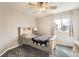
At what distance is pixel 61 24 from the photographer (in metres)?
1.70

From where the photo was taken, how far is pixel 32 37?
171cm

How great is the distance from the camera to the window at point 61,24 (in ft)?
5.47

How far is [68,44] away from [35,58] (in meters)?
0.59

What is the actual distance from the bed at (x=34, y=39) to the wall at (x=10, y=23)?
0.27 ft

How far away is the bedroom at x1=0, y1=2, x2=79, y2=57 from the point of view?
162 centimetres

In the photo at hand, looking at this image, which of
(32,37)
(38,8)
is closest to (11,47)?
(32,37)

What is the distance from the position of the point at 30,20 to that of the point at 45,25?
27cm

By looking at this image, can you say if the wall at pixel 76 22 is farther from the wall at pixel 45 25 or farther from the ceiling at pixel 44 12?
the wall at pixel 45 25

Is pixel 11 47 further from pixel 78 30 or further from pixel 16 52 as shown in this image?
pixel 78 30

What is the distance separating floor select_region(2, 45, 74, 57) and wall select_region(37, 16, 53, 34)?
31cm

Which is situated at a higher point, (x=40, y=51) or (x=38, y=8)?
(x=38, y=8)

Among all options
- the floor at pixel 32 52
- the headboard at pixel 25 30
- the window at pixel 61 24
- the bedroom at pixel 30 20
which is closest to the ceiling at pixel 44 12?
the bedroom at pixel 30 20

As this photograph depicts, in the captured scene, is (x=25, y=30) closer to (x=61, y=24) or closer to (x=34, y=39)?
(x=34, y=39)

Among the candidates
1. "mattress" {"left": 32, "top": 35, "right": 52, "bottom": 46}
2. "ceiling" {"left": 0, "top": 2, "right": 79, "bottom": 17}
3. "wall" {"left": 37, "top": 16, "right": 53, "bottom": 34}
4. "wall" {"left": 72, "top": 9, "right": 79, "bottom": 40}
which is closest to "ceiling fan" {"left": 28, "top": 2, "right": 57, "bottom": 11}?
"ceiling" {"left": 0, "top": 2, "right": 79, "bottom": 17}
